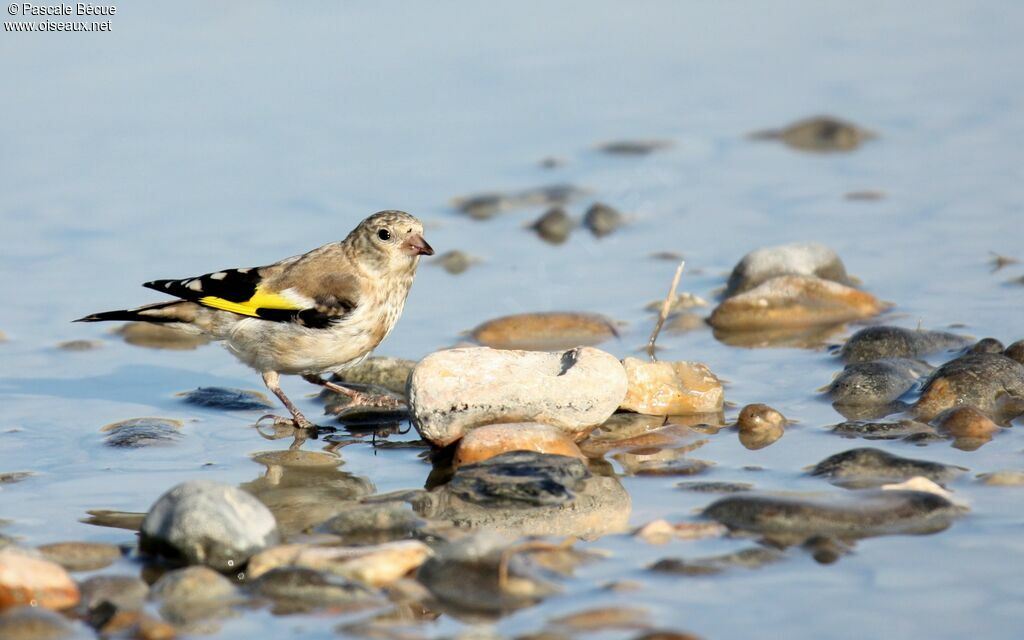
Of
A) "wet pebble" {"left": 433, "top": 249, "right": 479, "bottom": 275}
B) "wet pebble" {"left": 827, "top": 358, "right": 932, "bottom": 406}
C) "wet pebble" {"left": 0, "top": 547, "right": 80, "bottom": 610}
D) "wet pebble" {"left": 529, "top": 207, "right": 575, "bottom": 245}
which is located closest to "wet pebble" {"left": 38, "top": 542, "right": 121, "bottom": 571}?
"wet pebble" {"left": 0, "top": 547, "right": 80, "bottom": 610}

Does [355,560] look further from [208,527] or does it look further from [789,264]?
[789,264]

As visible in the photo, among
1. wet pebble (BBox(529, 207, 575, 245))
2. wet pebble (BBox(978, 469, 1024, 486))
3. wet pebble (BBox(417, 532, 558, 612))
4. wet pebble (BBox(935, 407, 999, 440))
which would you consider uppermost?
wet pebble (BBox(529, 207, 575, 245))

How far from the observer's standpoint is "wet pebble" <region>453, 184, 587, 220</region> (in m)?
12.3

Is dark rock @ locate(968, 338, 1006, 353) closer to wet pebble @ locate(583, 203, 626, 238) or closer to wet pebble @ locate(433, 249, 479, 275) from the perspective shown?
wet pebble @ locate(583, 203, 626, 238)

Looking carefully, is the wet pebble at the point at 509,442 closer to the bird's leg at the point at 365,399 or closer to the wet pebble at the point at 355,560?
the wet pebble at the point at 355,560

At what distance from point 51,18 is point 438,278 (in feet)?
24.9

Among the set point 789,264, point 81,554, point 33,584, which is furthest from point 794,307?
point 33,584

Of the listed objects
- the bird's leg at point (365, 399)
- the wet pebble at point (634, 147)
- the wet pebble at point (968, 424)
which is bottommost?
the bird's leg at point (365, 399)

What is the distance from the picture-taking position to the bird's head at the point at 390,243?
9086 millimetres

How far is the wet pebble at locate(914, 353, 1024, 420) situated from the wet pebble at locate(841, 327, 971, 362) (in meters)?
0.90

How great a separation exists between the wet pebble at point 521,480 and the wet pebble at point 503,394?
468 millimetres

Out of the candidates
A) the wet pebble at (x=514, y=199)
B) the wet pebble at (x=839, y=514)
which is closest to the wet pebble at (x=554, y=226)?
the wet pebble at (x=514, y=199)

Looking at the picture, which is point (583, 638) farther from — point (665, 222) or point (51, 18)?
point (51, 18)

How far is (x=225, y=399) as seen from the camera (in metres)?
8.87
